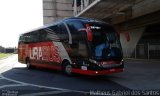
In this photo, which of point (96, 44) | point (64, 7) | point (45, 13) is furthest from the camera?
point (64, 7)

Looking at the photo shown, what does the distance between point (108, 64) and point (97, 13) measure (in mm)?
19521

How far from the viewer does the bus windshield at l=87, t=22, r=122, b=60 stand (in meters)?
15.6

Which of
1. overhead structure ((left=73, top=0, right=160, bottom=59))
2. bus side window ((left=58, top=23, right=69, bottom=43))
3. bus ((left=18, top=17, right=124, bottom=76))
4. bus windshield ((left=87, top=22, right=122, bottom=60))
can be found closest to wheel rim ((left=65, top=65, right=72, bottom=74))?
bus ((left=18, top=17, right=124, bottom=76))

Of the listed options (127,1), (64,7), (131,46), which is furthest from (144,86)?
(64,7)

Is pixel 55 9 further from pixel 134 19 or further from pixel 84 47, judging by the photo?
pixel 84 47

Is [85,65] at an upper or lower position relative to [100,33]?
lower

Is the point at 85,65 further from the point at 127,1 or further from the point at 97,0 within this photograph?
the point at 127,1

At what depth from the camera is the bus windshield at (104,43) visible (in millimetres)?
15587

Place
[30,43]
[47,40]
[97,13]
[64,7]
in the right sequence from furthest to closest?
[64,7]
[97,13]
[30,43]
[47,40]

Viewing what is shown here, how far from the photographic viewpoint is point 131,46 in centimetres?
3878

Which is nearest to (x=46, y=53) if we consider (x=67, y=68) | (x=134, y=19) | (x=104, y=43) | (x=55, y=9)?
(x=67, y=68)

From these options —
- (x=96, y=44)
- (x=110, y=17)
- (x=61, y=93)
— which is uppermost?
(x=110, y=17)

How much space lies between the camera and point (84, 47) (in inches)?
628

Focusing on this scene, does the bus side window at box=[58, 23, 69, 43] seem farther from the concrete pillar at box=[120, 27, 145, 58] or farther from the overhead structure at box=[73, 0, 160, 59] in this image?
the concrete pillar at box=[120, 27, 145, 58]
